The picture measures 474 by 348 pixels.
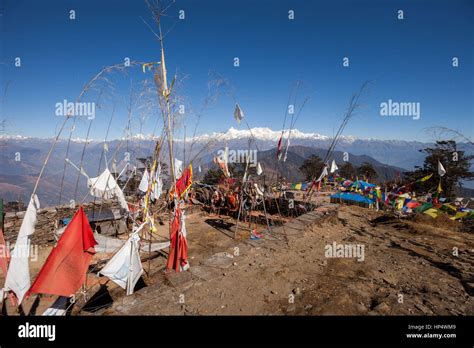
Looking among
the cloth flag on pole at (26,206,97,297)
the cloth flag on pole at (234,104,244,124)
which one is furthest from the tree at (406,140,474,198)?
the cloth flag on pole at (26,206,97,297)

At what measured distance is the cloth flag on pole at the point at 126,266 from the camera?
3.95m

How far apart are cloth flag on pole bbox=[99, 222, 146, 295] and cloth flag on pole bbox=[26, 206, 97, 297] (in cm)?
66

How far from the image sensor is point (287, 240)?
682 centimetres

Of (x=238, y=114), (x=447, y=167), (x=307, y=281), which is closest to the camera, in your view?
(x=307, y=281)

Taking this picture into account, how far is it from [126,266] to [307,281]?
3686mm

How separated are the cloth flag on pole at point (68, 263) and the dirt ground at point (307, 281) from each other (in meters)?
0.77

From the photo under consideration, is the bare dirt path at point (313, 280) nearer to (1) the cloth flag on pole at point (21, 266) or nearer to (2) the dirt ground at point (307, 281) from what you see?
(2) the dirt ground at point (307, 281)

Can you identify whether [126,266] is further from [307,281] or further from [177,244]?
[307,281]

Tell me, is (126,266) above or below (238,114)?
below

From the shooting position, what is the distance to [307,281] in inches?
195

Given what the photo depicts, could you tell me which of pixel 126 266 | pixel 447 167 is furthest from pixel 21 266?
pixel 447 167

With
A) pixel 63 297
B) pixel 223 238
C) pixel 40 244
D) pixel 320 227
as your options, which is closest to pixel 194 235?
pixel 223 238

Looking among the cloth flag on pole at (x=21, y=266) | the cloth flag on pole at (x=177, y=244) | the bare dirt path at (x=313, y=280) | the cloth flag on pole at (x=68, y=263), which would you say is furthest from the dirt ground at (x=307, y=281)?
the cloth flag on pole at (x=21, y=266)
